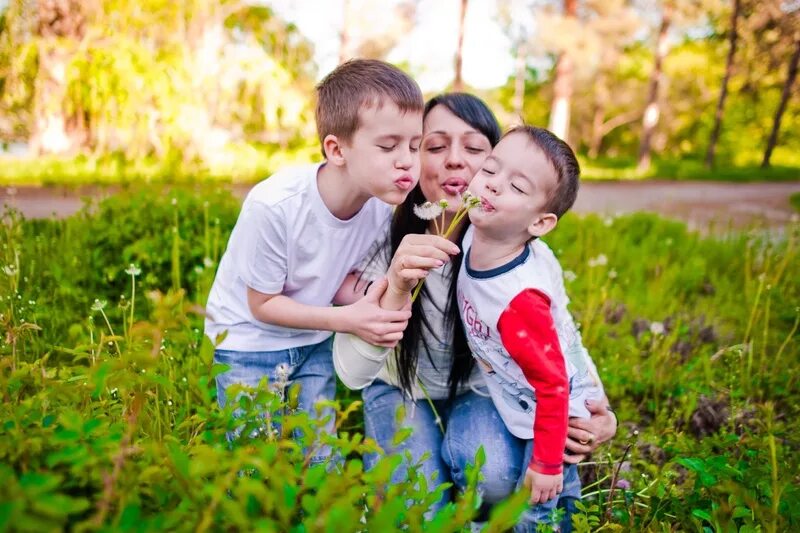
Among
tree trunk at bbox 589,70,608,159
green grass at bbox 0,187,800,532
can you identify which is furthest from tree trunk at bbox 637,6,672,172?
green grass at bbox 0,187,800,532

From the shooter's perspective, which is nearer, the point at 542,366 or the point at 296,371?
the point at 542,366

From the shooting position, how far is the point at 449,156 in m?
1.90

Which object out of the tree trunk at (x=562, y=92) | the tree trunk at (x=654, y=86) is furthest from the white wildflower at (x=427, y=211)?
the tree trunk at (x=654, y=86)

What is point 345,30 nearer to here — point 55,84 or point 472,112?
point 55,84

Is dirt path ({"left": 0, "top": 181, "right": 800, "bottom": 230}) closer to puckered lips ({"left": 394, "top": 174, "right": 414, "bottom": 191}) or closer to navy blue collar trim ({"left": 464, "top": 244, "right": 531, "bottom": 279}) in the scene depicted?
puckered lips ({"left": 394, "top": 174, "right": 414, "bottom": 191})

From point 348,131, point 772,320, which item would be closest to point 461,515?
point 348,131

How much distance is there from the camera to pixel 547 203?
1.64 meters

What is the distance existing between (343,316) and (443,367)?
0.51 metres

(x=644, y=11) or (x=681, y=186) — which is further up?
(x=644, y=11)

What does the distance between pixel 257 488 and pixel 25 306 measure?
5.72ft

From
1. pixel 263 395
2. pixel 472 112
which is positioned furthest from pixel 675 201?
pixel 263 395

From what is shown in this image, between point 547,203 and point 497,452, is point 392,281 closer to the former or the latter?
point 547,203

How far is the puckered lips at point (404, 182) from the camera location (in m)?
1.67

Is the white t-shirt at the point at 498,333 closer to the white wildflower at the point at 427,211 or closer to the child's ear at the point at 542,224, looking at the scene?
the child's ear at the point at 542,224
